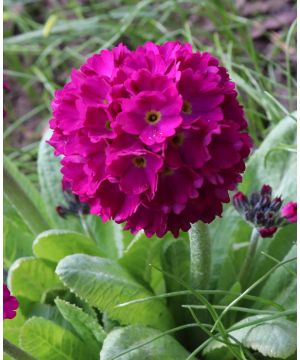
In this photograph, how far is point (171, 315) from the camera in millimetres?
1273

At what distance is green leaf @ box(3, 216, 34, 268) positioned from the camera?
4.55 feet

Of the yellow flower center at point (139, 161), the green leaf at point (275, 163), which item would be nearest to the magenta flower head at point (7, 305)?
the yellow flower center at point (139, 161)

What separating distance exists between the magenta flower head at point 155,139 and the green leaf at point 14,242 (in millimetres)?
516

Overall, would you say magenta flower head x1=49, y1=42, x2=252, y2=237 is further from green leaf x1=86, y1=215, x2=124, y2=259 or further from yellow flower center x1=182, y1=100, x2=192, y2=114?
green leaf x1=86, y1=215, x2=124, y2=259

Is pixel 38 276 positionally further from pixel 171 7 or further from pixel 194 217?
pixel 171 7

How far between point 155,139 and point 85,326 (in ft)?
1.63

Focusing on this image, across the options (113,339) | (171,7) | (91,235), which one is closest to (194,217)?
(113,339)

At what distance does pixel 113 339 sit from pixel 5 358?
22cm

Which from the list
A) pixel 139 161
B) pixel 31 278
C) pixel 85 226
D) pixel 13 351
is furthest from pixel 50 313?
pixel 139 161

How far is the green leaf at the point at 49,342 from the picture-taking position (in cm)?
114

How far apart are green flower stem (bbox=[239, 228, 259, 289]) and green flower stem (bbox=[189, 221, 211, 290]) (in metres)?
0.10

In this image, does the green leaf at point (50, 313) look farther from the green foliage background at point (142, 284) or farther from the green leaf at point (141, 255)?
the green leaf at point (141, 255)

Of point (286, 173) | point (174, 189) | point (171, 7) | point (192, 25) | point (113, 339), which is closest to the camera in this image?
point (174, 189)

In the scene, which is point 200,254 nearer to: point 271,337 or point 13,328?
point 271,337
